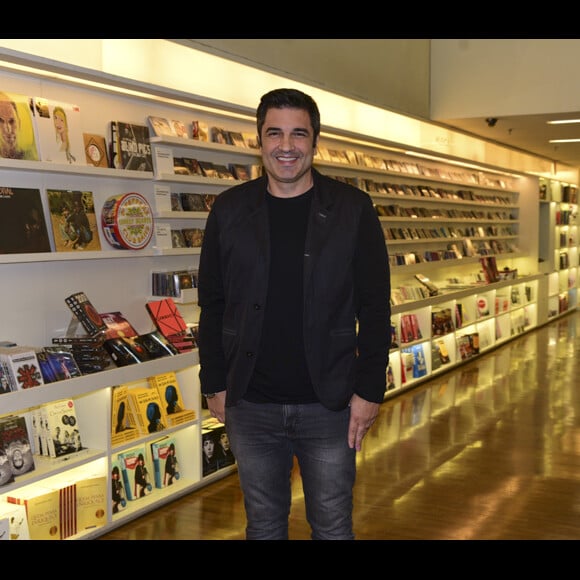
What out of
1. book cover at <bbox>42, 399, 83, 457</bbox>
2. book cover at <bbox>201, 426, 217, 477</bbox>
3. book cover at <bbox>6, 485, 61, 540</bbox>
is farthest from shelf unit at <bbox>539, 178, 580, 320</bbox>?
book cover at <bbox>6, 485, 61, 540</bbox>

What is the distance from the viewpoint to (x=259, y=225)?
2152mm

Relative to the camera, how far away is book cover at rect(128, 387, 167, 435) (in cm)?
409

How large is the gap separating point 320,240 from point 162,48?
3152mm

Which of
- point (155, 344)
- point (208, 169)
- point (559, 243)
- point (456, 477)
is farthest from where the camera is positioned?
point (559, 243)

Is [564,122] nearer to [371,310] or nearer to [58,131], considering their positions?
[58,131]

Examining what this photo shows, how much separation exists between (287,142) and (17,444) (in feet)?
7.06

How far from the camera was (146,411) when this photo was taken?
13.6ft

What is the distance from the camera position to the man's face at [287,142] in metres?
2.06

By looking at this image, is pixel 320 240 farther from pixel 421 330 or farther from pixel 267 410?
pixel 421 330

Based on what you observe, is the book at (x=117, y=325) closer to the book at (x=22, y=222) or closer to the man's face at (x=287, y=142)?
the book at (x=22, y=222)

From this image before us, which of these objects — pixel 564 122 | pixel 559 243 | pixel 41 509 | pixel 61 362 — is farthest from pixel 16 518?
pixel 559 243

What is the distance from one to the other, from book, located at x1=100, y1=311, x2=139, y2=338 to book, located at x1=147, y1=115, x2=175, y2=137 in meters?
1.09
